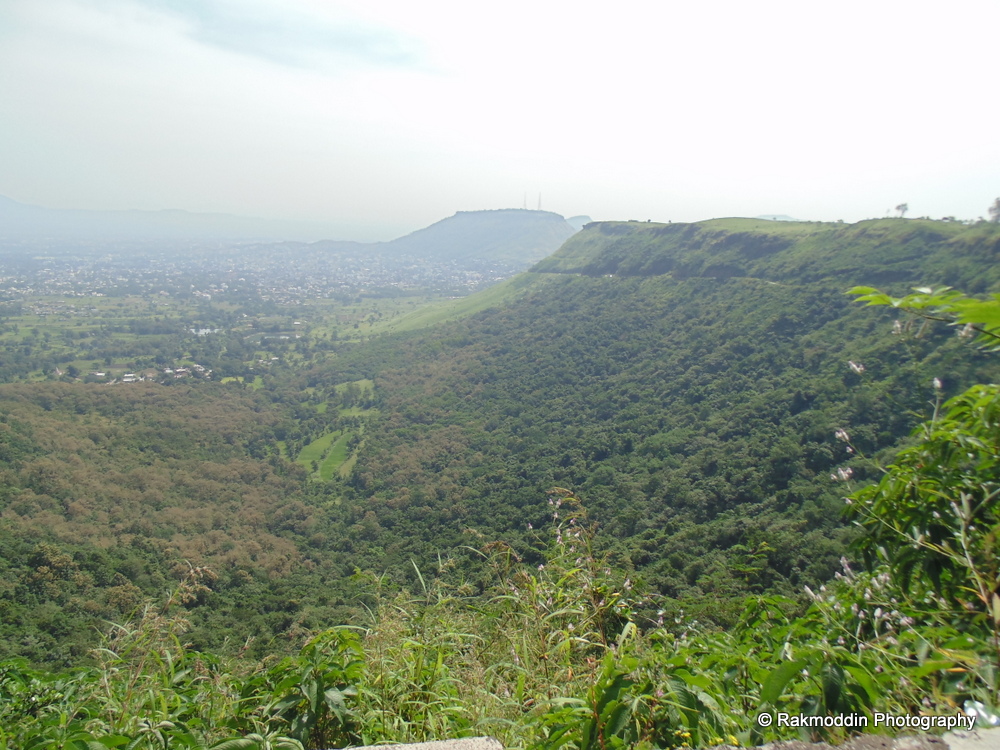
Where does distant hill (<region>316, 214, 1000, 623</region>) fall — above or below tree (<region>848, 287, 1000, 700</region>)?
below

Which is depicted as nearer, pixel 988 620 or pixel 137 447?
pixel 988 620

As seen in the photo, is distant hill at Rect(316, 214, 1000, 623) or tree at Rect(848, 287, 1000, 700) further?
distant hill at Rect(316, 214, 1000, 623)

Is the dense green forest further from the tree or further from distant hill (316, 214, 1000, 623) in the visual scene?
distant hill (316, 214, 1000, 623)

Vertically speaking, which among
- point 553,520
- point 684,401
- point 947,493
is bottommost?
point 684,401

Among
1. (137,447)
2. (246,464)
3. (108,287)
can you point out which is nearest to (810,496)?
(246,464)

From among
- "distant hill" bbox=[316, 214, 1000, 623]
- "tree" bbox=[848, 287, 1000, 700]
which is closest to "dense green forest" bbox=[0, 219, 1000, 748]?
"tree" bbox=[848, 287, 1000, 700]

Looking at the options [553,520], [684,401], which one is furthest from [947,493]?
[684,401]

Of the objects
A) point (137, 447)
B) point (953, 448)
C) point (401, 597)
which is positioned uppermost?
point (953, 448)

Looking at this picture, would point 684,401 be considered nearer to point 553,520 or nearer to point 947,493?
point 553,520

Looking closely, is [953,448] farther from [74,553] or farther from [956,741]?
[74,553]
